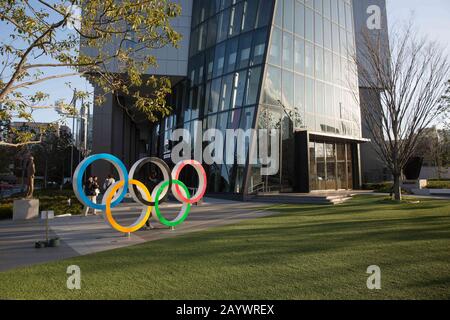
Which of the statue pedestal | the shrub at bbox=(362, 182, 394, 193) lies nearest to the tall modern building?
the shrub at bbox=(362, 182, 394, 193)

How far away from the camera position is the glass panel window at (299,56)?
80.9 feet

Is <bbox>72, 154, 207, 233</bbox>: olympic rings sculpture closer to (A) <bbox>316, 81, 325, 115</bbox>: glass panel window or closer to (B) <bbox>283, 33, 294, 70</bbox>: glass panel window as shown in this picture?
(B) <bbox>283, 33, 294, 70</bbox>: glass panel window

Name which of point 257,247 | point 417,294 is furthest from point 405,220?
point 417,294

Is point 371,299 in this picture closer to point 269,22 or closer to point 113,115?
point 269,22

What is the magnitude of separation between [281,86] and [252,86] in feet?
7.70

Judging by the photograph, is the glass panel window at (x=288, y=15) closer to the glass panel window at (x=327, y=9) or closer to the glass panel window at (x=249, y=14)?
the glass panel window at (x=249, y=14)

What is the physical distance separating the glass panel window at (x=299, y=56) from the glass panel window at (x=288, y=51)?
56cm

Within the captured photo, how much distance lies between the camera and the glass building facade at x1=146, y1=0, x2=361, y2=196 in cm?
2225

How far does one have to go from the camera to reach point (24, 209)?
14758 mm

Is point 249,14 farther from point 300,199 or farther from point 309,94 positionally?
point 300,199

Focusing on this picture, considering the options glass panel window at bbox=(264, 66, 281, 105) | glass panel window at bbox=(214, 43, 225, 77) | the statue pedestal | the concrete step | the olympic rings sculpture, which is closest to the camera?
the olympic rings sculpture

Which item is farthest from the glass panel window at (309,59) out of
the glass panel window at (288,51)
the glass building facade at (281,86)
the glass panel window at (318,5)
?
the glass panel window at (318,5)

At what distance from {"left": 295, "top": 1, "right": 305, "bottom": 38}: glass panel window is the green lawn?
61.8 feet

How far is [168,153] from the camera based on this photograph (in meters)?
31.6
